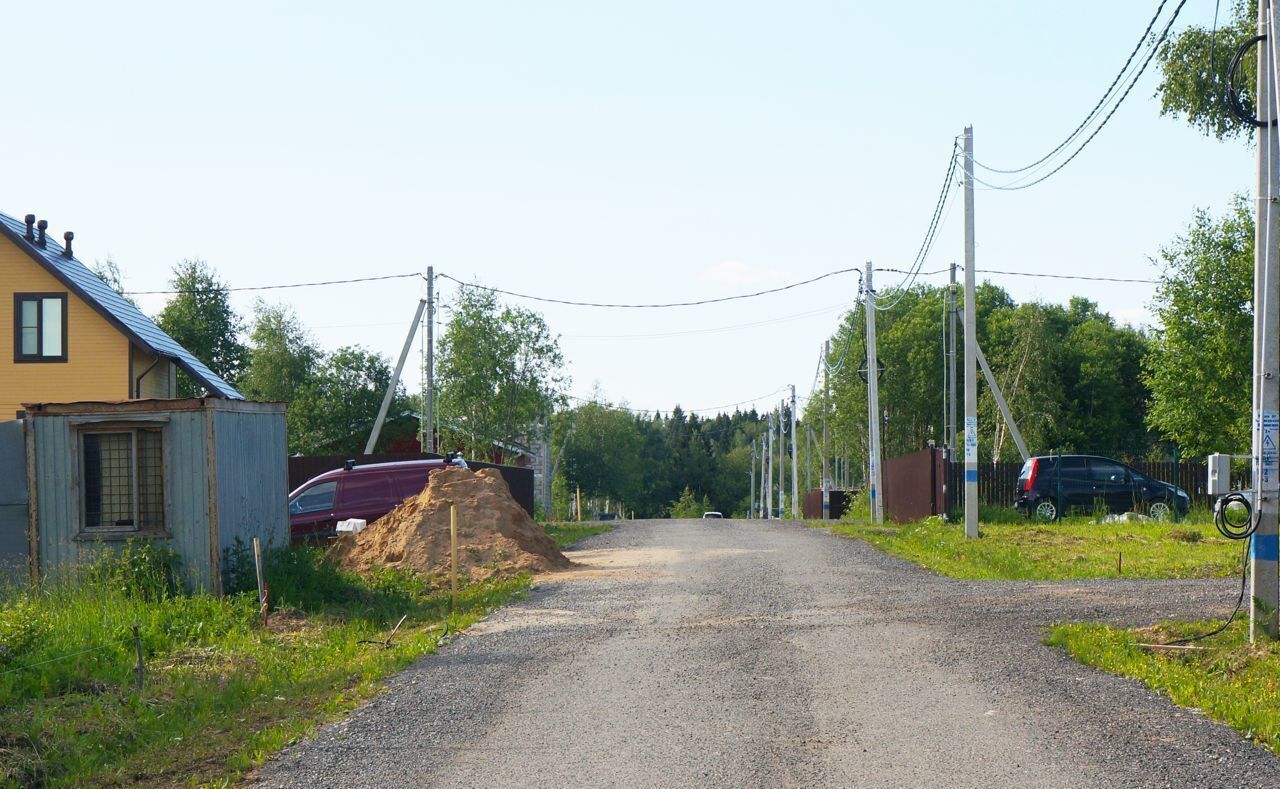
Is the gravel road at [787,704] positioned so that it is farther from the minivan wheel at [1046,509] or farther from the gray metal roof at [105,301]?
the gray metal roof at [105,301]

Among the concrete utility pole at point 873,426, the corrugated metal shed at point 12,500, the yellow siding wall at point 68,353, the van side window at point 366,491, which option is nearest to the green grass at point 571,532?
the van side window at point 366,491

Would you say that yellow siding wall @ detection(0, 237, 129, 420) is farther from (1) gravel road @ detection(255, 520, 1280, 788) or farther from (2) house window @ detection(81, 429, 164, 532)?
(1) gravel road @ detection(255, 520, 1280, 788)

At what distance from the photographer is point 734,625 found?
12.8 m

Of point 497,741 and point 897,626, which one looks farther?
point 897,626

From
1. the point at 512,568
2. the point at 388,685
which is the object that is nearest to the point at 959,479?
the point at 512,568

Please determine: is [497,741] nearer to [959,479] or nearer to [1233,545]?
[1233,545]

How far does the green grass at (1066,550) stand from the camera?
57.1 feet

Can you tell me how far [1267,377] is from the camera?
10.8 meters

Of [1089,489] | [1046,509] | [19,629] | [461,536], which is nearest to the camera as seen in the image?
[19,629]

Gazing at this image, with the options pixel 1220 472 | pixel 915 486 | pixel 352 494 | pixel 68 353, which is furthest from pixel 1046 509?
pixel 68 353

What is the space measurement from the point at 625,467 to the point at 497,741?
303 ft

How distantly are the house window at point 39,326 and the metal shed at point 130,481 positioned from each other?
16370 mm

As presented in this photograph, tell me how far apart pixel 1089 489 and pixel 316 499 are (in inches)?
724

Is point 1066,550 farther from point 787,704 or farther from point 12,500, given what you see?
point 12,500
